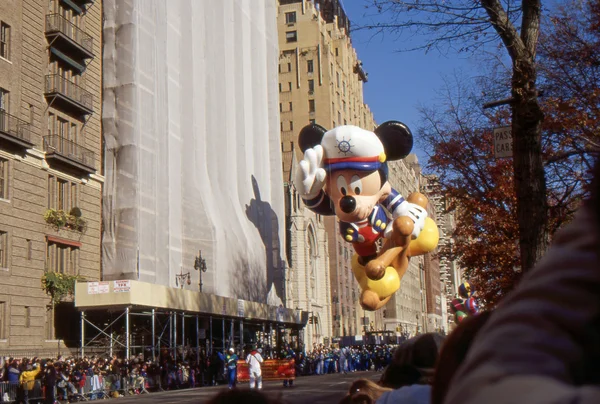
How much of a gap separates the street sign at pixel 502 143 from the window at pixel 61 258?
25.3 meters

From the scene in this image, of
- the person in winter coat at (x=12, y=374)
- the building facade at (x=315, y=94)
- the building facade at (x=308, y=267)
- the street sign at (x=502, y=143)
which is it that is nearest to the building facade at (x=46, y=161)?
the person in winter coat at (x=12, y=374)

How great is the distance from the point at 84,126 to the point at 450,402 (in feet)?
119

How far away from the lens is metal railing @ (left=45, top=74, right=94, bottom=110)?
109ft

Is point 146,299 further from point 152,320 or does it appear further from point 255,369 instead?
point 255,369

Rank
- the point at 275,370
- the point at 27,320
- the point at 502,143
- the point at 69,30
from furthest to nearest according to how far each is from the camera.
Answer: the point at 275,370 → the point at 69,30 → the point at 27,320 → the point at 502,143

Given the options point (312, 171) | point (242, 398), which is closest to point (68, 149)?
point (312, 171)

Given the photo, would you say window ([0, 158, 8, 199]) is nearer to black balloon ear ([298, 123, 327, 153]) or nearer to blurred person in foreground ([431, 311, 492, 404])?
black balloon ear ([298, 123, 327, 153])

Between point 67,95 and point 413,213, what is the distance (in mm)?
17362

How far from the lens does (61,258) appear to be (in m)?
33.3

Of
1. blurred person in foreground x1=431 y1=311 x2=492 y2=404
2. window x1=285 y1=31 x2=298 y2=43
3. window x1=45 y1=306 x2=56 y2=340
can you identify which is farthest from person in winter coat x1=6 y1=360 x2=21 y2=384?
window x1=285 y1=31 x2=298 y2=43

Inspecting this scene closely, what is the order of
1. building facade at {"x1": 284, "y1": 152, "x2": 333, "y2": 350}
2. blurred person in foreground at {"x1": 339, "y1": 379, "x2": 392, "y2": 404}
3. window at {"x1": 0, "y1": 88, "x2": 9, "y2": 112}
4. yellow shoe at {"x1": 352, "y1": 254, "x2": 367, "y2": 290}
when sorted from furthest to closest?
building facade at {"x1": 284, "y1": 152, "x2": 333, "y2": 350} → window at {"x1": 0, "y1": 88, "x2": 9, "y2": 112} → yellow shoe at {"x1": 352, "y1": 254, "x2": 367, "y2": 290} → blurred person in foreground at {"x1": 339, "y1": 379, "x2": 392, "y2": 404}

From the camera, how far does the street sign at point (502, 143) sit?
383 inches

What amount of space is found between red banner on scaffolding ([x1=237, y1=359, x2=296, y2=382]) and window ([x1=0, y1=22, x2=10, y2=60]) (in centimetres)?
1561

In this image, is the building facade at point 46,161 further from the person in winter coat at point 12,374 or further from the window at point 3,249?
the person in winter coat at point 12,374
